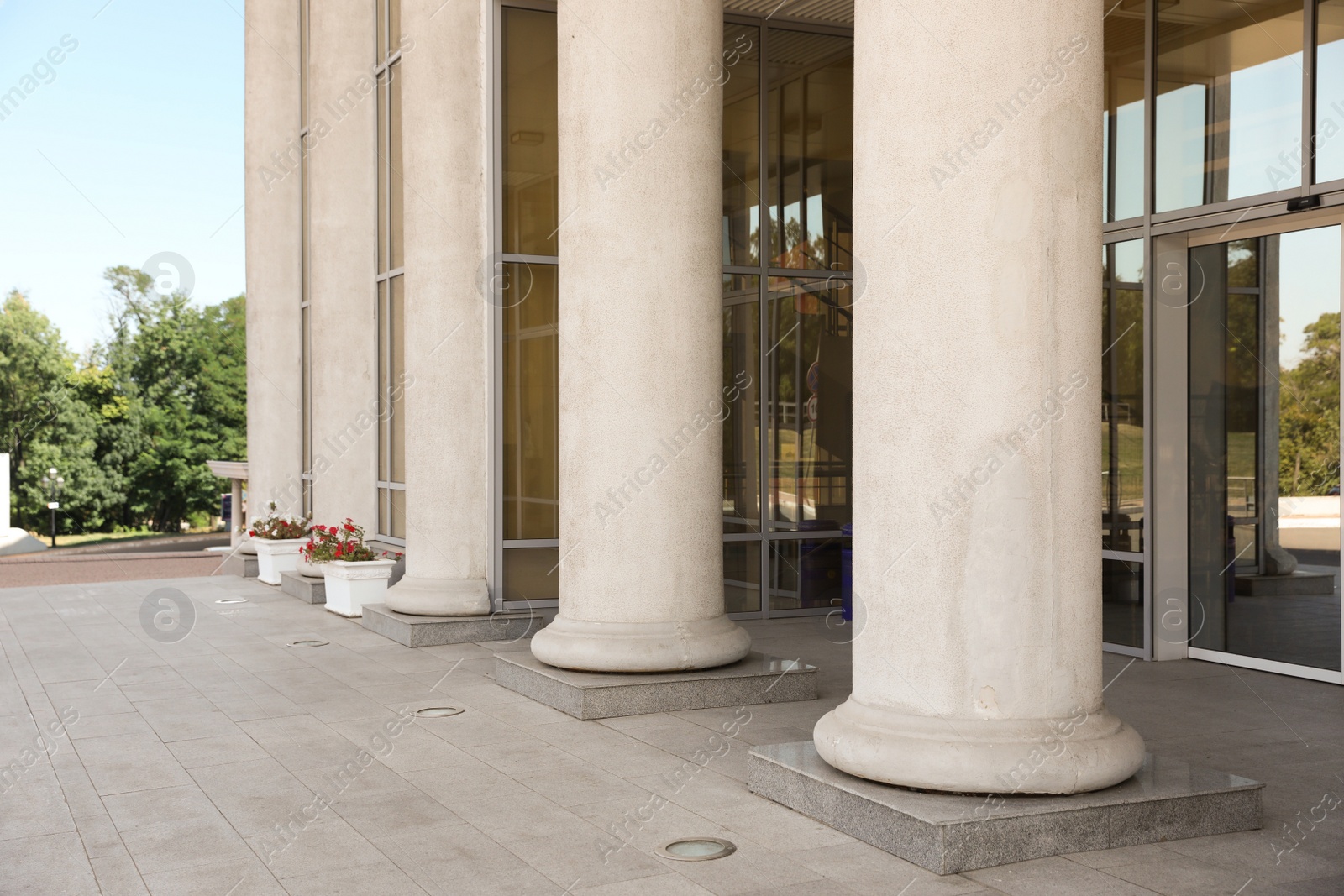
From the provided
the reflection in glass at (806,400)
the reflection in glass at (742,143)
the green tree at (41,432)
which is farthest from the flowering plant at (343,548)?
the green tree at (41,432)

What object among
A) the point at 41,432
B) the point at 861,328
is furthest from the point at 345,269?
the point at 41,432

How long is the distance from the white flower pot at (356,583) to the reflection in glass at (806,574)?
17.7 feet

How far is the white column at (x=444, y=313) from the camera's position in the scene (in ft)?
49.9

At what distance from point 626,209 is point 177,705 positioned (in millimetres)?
5926

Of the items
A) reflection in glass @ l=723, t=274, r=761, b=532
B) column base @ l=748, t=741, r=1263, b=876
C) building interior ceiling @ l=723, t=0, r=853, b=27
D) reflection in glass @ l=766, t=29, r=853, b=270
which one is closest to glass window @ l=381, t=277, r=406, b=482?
reflection in glass @ l=723, t=274, r=761, b=532

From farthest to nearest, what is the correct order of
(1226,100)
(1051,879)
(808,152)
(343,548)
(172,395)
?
(172,395), (343,548), (808,152), (1226,100), (1051,879)

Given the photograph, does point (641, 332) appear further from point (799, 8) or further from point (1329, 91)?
point (799, 8)

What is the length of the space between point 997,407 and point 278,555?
57.8 feet

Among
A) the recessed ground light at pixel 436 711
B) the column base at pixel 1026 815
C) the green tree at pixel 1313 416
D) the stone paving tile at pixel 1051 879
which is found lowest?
the recessed ground light at pixel 436 711

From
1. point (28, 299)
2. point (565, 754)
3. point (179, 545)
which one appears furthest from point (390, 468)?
point (28, 299)

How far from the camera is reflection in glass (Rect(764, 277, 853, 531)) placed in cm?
1689

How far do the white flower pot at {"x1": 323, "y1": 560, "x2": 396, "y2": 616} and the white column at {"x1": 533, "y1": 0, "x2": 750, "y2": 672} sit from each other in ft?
23.7

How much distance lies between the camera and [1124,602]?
13.3 m

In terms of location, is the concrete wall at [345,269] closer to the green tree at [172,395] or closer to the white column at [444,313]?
the white column at [444,313]
